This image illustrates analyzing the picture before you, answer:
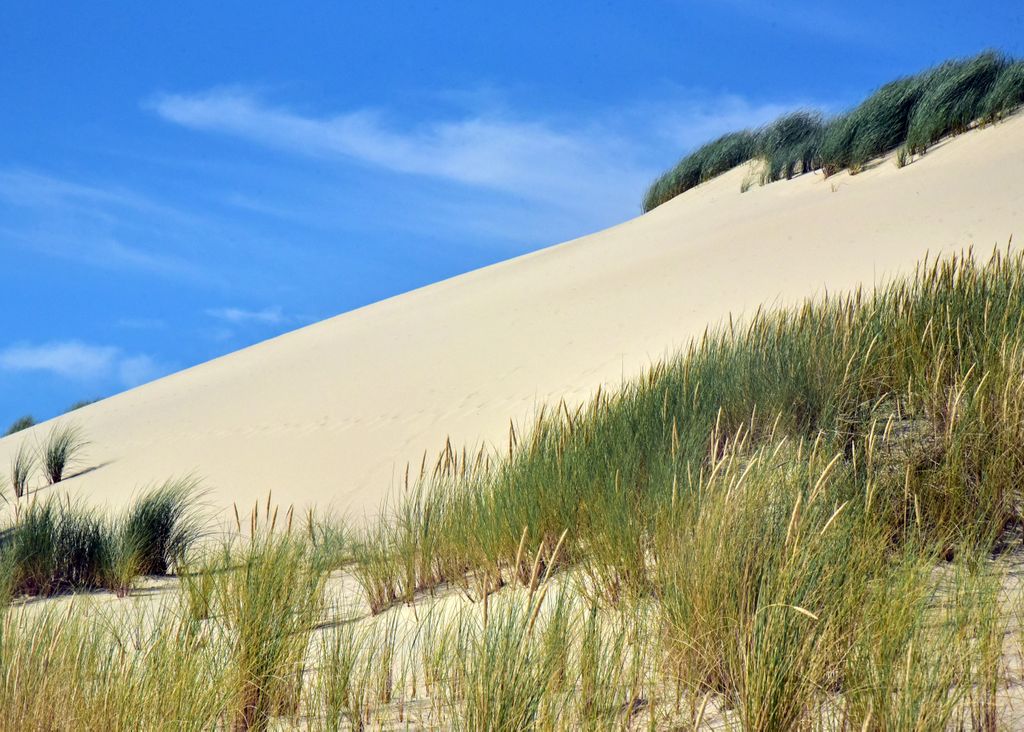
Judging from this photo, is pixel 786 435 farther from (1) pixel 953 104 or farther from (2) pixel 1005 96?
(2) pixel 1005 96

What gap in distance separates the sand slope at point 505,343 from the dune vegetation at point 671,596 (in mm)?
3829

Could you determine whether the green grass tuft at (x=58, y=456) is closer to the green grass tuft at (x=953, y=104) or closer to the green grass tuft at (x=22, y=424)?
the green grass tuft at (x=22, y=424)

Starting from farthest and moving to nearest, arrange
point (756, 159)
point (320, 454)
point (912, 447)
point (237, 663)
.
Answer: point (756, 159) → point (320, 454) → point (912, 447) → point (237, 663)

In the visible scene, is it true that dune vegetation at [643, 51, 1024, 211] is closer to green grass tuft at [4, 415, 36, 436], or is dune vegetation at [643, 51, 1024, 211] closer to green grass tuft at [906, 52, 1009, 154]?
green grass tuft at [906, 52, 1009, 154]

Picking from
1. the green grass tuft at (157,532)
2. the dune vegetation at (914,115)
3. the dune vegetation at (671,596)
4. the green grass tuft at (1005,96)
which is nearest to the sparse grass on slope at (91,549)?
the green grass tuft at (157,532)

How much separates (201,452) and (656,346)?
528 centimetres

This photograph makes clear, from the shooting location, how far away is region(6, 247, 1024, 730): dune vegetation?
2238 millimetres

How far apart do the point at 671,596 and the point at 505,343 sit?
9.01 meters

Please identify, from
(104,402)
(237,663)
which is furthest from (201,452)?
(237,663)

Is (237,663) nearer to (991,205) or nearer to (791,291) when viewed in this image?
(791,291)

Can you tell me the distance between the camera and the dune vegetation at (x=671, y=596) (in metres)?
2.24

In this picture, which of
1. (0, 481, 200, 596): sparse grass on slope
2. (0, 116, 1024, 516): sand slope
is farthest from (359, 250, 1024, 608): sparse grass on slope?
(0, 116, 1024, 516): sand slope

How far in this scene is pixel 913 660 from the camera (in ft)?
6.97

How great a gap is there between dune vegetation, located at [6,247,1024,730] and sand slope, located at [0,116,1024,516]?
12.6 ft
